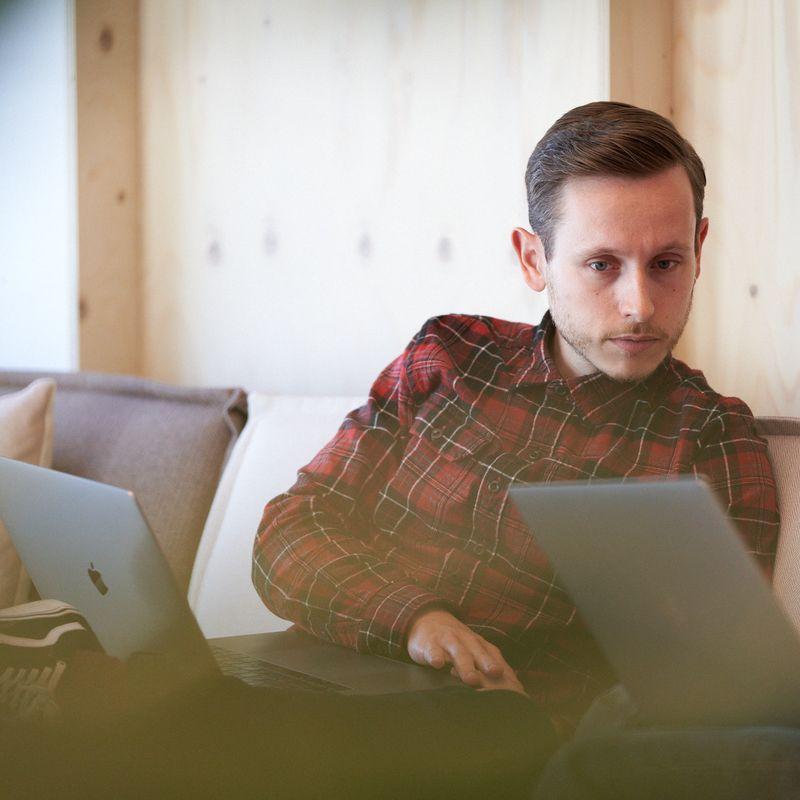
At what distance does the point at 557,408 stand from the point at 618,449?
0.09m

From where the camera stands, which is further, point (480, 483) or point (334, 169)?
point (334, 169)

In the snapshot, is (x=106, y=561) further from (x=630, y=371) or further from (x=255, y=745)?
(x=630, y=371)

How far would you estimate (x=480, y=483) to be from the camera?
1.02 m

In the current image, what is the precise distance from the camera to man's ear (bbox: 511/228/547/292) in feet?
3.52

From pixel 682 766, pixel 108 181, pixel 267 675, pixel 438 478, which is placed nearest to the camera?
pixel 682 766

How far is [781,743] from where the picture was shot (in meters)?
0.53

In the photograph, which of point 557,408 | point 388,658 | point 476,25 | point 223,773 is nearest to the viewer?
point 223,773

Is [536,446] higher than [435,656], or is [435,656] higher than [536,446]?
[536,446]

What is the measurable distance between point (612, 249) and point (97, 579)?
0.56 m

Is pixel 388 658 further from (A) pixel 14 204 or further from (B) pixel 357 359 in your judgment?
(A) pixel 14 204

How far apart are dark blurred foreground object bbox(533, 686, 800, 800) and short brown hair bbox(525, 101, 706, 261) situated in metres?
0.57

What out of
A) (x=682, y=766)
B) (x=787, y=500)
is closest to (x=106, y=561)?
(x=682, y=766)

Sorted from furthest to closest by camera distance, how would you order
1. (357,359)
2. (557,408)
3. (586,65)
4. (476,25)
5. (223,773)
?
(357,359)
(476,25)
(586,65)
(557,408)
(223,773)

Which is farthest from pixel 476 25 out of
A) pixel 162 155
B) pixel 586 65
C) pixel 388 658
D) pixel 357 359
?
pixel 388 658
